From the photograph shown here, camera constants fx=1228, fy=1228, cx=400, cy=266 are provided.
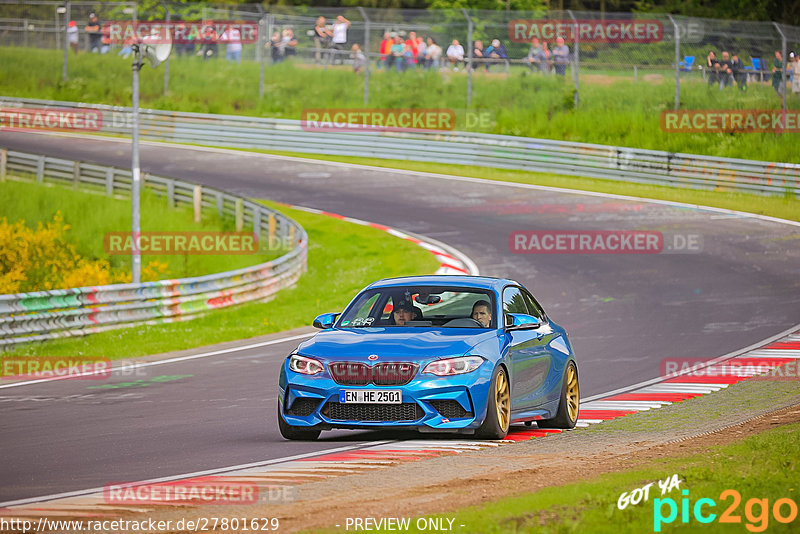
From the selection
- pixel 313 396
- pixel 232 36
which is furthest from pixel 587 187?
pixel 313 396

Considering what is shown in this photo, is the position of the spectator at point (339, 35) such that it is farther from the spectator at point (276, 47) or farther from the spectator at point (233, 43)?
the spectator at point (233, 43)

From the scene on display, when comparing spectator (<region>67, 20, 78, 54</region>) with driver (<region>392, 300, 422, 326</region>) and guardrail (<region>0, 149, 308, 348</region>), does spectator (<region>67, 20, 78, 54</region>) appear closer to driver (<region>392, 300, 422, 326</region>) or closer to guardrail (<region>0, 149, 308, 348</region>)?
guardrail (<region>0, 149, 308, 348</region>)

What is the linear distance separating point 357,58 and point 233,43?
4955 mm

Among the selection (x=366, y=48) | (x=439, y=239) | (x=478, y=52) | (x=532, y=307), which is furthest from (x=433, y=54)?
(x=532, y=307)

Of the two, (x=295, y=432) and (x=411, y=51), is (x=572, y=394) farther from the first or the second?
(x=411, y=51)

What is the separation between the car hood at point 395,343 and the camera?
384 inches

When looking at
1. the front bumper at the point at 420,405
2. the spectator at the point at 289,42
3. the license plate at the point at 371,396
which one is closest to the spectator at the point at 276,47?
the spectator at the point at 289,42

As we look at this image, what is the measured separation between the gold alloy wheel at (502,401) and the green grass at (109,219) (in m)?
18.7

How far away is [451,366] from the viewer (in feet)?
31.9

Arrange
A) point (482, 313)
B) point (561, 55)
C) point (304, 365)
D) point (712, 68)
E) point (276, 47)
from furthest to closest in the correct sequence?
point (276, 47) < point (561, 55) < point (712, 68) < point (482, 313) < point (304, 365)

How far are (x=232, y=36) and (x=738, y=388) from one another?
3233 cm

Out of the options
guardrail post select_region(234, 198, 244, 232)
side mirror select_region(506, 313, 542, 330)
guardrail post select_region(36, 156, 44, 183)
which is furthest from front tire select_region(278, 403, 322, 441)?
guardrail post select_region(36, 156, 44, 183)

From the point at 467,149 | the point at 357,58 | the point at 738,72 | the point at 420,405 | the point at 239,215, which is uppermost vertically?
the point at 738,72

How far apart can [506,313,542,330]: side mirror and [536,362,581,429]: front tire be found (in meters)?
0.85
